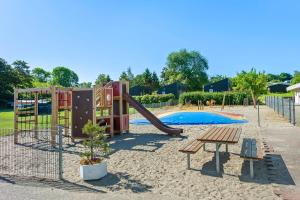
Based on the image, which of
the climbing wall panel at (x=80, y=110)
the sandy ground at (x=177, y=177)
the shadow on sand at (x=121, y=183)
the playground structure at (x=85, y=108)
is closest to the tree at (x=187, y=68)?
the playground structure at (x=85, y=108)

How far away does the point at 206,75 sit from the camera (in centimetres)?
9762

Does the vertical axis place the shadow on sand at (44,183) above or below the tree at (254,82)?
below

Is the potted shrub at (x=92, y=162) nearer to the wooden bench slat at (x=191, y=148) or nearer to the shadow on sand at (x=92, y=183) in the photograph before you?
the shadow on sand at (x=92, y=183)

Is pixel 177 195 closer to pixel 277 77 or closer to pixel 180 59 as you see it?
pixel 180 59

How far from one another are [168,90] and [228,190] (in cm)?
6414

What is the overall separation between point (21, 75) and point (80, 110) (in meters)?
67.7

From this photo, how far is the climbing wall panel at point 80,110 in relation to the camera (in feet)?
39.7

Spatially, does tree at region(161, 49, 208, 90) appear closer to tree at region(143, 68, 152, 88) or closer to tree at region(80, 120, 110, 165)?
tree at region(143, 68, 152, 88)

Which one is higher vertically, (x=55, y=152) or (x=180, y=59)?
(x=180, y=59)

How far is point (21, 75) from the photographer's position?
237ft

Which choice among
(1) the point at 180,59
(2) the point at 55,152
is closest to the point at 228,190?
(2) the point at 55,152

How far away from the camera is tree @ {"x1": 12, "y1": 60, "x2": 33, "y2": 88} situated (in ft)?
218

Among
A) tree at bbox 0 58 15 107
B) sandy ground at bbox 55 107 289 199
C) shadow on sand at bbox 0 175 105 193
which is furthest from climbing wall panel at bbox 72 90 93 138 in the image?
tree at bbox 0 58 15 107

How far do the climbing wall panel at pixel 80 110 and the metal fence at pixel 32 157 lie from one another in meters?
1.38
